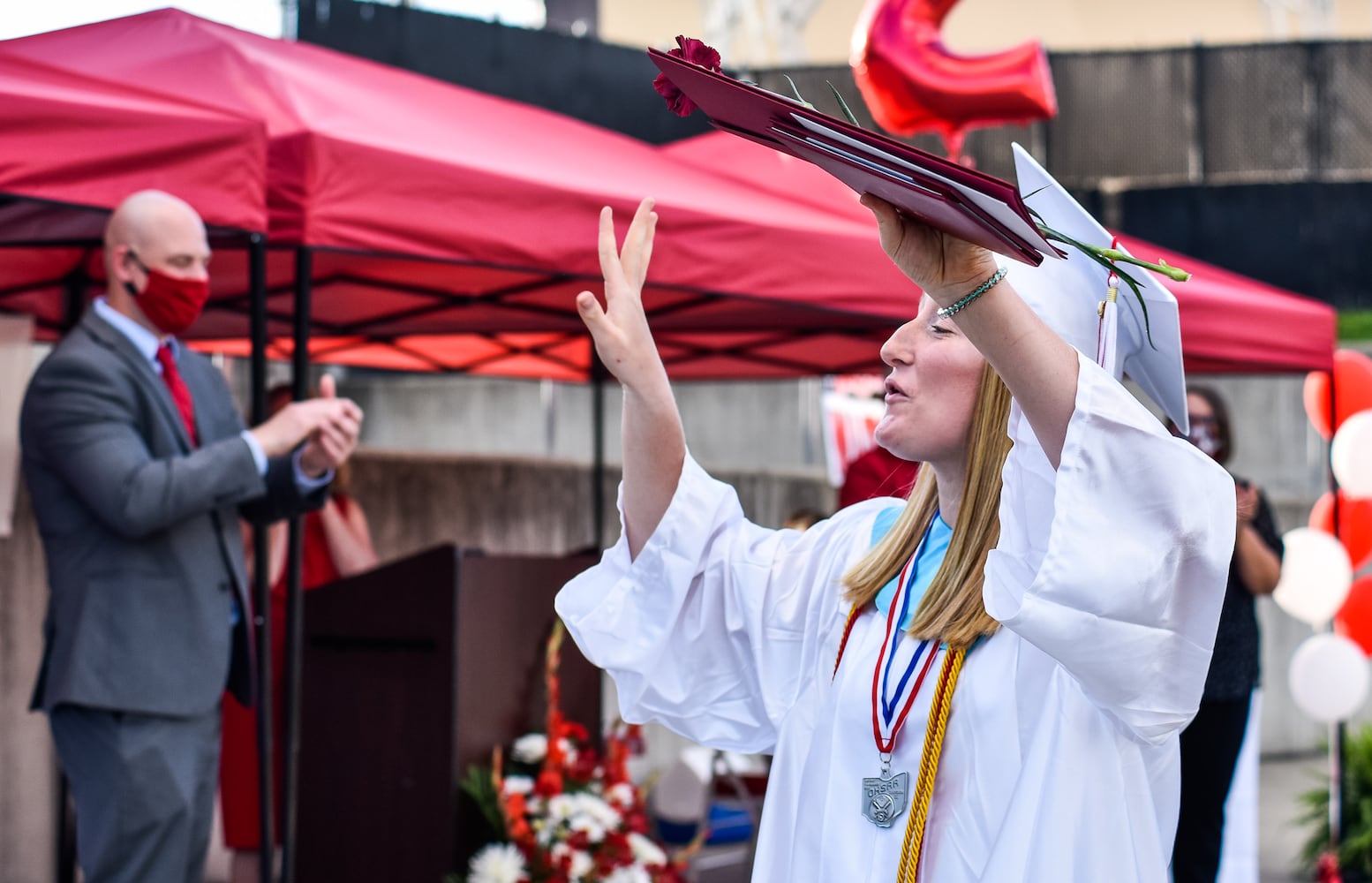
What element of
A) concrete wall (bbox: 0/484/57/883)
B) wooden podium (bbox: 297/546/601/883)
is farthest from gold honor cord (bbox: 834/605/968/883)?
concrete wall (bbox: 0/484/57/883)

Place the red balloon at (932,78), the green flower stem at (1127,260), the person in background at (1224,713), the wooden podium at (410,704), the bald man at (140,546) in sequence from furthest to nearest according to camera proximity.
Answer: the red balloon at (932,78)
the person in background at (1224,713)
the wooden podium at (410,704)
the bald man at (140,546)
the green flower stem at (1127,260)

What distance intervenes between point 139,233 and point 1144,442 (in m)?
2.21

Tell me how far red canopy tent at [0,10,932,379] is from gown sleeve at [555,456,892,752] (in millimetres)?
1543

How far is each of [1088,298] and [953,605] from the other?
1.24ft

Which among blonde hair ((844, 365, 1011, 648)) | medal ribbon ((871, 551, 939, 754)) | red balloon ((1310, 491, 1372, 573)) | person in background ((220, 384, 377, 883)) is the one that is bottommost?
person in background ((220, 384, 377, 883))

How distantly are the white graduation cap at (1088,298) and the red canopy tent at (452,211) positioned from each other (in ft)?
6.21

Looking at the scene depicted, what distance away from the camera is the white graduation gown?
1.43m

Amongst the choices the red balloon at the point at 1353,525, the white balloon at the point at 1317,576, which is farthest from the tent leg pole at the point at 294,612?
the red balloon at the point at 1353,525

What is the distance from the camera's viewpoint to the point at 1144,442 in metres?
1.43

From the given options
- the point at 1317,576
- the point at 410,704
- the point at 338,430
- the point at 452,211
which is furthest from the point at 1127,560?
the point at 1317,576

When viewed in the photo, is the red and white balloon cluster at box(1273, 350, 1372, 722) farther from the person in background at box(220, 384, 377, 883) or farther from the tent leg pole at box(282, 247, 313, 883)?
the tent leg pole at box(282, 247, 313, 883)

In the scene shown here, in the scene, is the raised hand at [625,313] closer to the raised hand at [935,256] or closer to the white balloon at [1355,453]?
the raised hand at [935,256]

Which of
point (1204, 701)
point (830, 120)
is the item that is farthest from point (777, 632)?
point (1204, 701)

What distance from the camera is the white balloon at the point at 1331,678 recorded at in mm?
6059
